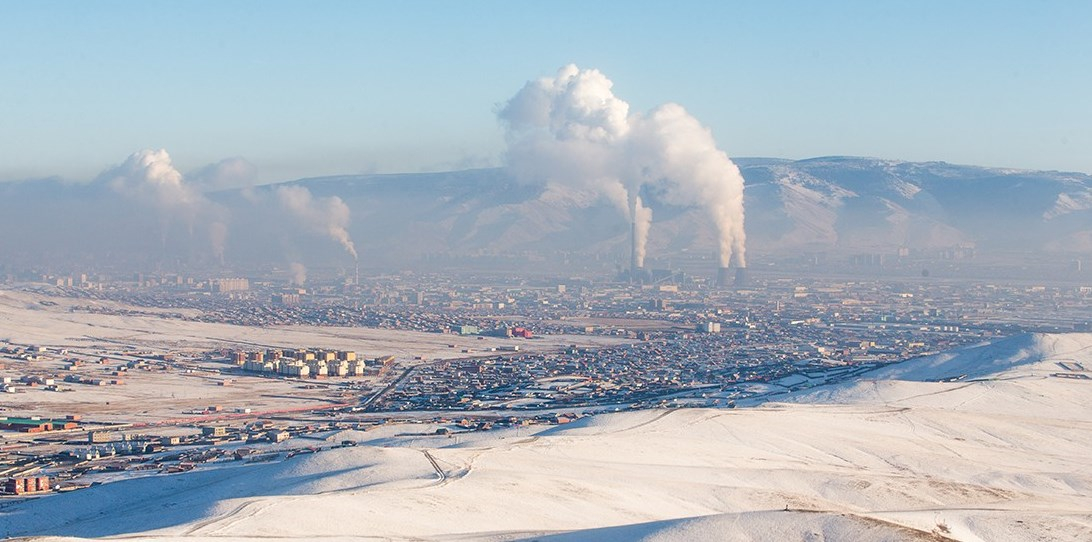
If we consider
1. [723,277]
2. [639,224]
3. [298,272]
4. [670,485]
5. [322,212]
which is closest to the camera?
[670,485]

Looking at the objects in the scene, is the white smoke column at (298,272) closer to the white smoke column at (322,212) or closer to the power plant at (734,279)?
the white smoke column at (322,212)

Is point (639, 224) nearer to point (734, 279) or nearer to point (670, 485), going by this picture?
point (734, 279)

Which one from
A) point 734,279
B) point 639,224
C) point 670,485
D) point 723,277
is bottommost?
point 670,485

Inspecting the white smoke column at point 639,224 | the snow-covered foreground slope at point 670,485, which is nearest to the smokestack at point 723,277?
the white smoke column at point 639,224

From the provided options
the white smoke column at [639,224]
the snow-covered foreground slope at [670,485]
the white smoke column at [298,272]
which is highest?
the white smoke column at [639,224]

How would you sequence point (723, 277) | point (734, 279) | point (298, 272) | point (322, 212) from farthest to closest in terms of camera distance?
point (322, 212)
point (298, 272)
point (734, 279)
point (723, 277)

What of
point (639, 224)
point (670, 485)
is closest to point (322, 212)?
point (639, 224)

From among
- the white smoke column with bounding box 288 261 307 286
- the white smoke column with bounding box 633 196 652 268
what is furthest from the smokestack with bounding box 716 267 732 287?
the white smoke column with bounding box 288 261 307 286
